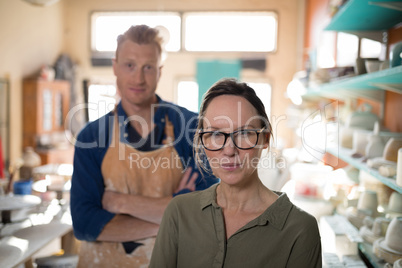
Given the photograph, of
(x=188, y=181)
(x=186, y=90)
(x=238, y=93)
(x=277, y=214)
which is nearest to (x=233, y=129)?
(x=238, y=93)

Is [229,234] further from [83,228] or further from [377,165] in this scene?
[377,165]

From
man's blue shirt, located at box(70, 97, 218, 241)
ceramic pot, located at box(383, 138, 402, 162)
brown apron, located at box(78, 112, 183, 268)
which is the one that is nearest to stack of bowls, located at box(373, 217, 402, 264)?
ceramic pot, located at box(383, 138, 402, 162)

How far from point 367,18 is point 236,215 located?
173cm

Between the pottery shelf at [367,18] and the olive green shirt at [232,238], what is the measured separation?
119 cm

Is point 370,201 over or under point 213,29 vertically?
under

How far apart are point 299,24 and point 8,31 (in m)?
5.07

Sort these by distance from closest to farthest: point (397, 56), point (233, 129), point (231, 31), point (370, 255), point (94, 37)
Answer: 1. point (233, 129)
2. point (397, 56)
3. point (370, 255)
4. point (231, 31)
5. point (94, 37)

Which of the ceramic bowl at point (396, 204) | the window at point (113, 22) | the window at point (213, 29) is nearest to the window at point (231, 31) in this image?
the window at point (213, 29)

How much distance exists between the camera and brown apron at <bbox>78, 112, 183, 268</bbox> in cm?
170

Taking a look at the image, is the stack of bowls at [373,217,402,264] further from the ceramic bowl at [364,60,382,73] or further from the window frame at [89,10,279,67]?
the window frame at [89,10,279,67]

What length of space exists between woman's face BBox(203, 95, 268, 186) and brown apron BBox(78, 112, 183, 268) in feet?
1.93

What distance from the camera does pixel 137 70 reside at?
1.59 meters

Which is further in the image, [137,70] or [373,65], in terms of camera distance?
[373,65]

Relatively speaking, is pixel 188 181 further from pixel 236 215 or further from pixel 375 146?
pixel 375 146
